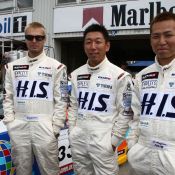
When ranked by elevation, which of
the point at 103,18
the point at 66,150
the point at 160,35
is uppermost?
→ the point at 103,18

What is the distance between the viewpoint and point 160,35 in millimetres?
2229

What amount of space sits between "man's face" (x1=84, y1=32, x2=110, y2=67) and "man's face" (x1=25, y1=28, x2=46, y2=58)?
1.68 feet

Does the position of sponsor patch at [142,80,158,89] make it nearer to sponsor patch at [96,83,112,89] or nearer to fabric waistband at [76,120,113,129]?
sponsor patch at [96,83,112,89]

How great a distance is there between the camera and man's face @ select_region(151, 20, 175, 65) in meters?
2.20

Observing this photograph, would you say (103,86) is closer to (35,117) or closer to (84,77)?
(84,77)

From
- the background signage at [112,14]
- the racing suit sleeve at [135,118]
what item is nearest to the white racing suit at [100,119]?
the racing suit sleeve at [135,118]

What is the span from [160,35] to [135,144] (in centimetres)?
82

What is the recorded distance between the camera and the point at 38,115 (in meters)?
3.06

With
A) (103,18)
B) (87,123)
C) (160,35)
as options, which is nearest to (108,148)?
(87,123)

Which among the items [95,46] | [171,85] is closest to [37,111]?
[95,46]

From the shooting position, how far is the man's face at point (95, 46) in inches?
112

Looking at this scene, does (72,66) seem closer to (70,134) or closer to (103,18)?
(103,18)

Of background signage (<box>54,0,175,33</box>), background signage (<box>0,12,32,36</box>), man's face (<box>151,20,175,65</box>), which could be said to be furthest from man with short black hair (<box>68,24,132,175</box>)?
background signage (<box>0,12,32,36</box>)

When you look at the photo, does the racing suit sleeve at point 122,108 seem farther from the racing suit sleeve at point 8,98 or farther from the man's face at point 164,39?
the racing suit sleeve at point 8,98
